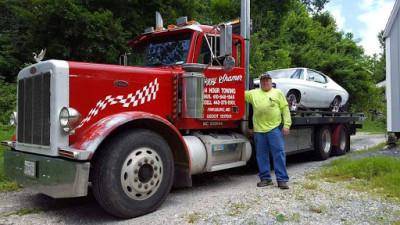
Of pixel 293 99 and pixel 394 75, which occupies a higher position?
pixel 394 75

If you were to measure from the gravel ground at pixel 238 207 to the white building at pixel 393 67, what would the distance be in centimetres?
586

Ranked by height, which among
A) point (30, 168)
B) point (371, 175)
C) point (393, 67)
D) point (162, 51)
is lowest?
point (371, 175)

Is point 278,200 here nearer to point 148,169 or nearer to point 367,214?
point 367,214

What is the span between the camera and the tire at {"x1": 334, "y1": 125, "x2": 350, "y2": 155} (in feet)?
31.2

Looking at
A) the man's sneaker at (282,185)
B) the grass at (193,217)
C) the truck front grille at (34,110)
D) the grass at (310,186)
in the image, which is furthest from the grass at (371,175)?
the truck front grille at (34,110)

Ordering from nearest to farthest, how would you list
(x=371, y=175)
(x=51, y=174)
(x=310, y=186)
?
(x=51, y=174), (x=310, y=186), (x=371, y=175)

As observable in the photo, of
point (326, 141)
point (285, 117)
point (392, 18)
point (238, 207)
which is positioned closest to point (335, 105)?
point (326, 141)

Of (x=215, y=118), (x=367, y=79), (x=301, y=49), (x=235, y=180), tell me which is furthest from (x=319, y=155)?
(x=367, y=79)

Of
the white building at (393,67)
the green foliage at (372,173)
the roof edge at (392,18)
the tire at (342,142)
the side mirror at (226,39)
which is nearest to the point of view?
the side mirror at (226,39)

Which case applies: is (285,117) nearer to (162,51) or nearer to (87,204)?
(162,51)

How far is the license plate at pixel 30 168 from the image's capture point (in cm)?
405

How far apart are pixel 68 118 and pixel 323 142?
22.7 ft

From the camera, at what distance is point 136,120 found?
14.2ft

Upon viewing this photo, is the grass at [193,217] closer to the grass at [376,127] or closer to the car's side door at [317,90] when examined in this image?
the car's side door at [317,90]
